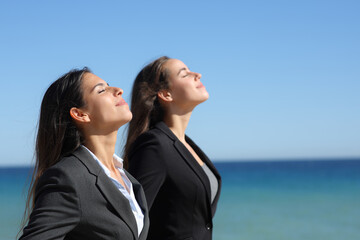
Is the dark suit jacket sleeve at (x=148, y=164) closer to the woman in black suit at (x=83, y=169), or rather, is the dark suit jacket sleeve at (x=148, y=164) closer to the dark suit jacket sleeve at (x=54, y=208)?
the woman in black suit at (x=83, y=169)

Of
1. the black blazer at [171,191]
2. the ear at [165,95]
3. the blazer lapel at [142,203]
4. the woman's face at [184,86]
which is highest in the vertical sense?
the woman's face at [184,86]

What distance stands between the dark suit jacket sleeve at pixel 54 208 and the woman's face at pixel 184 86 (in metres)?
1.54

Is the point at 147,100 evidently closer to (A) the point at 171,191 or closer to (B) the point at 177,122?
(B) the point at 177,122

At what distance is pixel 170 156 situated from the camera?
11.0 feet

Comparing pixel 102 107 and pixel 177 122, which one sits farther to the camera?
pixel 177 122

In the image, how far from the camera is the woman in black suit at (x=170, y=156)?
127 inches

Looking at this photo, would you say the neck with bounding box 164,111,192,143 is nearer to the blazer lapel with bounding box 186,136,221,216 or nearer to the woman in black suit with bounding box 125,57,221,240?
the woman in black suit with bounding box 125,57,221,240

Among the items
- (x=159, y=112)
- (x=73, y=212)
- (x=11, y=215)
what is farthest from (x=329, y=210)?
(x=73, y=212)

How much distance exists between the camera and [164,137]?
3.42 m

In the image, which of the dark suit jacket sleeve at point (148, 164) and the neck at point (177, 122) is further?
the neck at point (177, 122)

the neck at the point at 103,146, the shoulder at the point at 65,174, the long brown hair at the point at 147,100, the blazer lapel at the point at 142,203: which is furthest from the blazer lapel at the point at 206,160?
the shoulder at the point at 65,174

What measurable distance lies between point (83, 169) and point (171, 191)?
1.07 meters

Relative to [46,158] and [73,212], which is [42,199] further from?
[46,158]

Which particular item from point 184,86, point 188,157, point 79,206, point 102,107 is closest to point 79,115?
point 102,107
